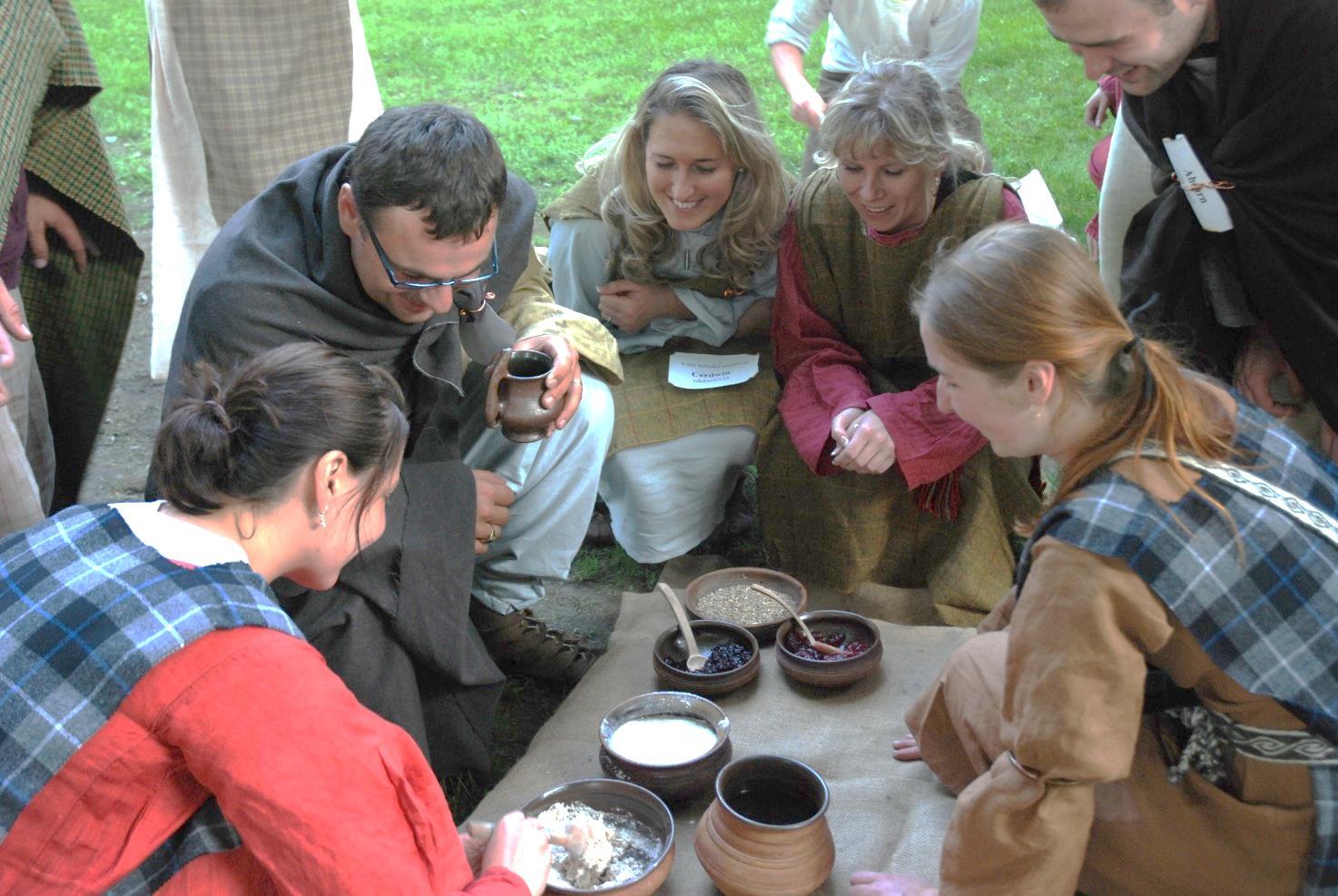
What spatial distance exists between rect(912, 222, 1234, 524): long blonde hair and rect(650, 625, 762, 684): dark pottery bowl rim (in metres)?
1.03

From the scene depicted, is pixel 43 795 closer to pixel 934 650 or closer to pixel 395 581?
pixel 395 581

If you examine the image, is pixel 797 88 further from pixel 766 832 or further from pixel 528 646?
pixel 766 832

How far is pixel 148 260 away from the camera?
646 cm

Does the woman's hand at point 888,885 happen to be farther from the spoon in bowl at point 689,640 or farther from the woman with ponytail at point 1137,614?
the spoon in bowl at point 689,640

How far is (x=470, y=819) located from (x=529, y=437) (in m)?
0.94

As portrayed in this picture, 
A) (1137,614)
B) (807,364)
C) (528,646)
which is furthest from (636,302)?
(1137,614)

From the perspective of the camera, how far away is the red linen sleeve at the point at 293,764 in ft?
5.26

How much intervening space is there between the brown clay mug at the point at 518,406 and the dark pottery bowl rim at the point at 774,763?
3.04 ft

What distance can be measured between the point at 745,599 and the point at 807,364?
27.5 inches

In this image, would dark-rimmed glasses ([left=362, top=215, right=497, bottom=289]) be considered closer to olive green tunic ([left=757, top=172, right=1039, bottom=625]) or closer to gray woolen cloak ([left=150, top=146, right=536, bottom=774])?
gray woolen cloak ([left=150, top=146, right=536, bottom=774])

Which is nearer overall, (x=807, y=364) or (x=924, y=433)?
(x=924, y=433)

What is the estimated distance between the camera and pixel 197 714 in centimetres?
161

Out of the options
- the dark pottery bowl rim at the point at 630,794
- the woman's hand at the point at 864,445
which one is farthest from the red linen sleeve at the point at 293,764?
the woman's hand at the point at 864,445

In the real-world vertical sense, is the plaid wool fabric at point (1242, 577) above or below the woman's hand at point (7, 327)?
above
